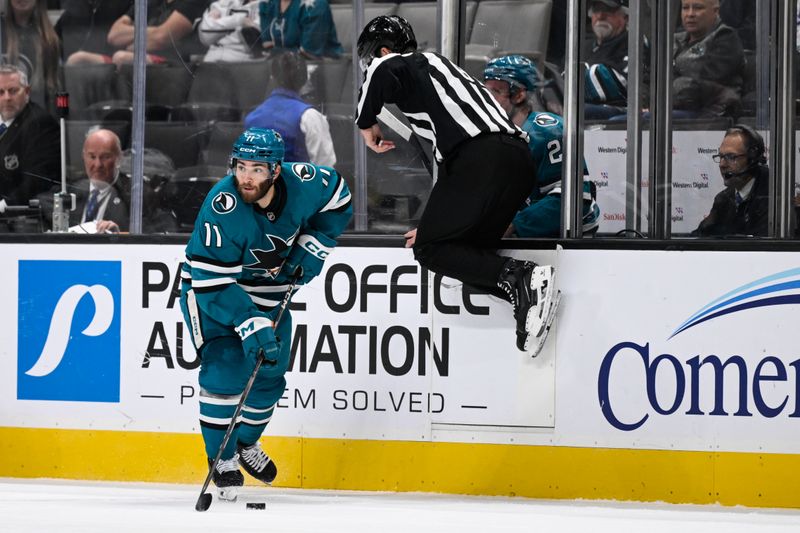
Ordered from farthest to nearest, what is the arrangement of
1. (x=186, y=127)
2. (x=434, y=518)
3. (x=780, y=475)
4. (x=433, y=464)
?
1. (x=186, y=127)
2. (x=433, y=464)
3. (x=780, y=475)
4. (x=434, y=518)

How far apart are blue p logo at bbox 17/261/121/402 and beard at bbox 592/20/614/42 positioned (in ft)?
5.50

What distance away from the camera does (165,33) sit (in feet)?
15.5

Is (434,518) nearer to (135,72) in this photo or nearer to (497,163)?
(497,163)

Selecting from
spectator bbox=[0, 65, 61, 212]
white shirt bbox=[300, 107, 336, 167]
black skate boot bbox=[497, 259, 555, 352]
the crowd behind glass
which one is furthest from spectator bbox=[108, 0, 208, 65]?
black skate boot bbox=[497, 259, 555, 352]

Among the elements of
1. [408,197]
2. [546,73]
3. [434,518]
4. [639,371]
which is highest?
[546,73]

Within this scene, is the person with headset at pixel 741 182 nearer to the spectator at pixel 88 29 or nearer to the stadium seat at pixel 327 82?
the stadium seat at pixel 327 82

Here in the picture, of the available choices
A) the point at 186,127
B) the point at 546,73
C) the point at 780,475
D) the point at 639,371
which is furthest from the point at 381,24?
the point at 780,475

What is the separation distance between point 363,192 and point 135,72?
3.43 feet

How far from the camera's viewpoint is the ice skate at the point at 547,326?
379 cm

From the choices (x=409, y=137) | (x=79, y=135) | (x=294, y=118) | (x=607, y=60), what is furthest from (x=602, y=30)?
(x=79, y=135)

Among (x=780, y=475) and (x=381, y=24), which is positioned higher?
(x=381, y=24)

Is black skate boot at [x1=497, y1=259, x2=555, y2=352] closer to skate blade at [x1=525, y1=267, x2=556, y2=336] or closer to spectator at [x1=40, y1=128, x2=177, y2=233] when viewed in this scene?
skate blade at [x1=525, y1=267, x2=556, y2=336]

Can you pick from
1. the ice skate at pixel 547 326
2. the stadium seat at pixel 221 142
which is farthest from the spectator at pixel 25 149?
the ice skate at pixel 547 326

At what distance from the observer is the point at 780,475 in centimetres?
373
